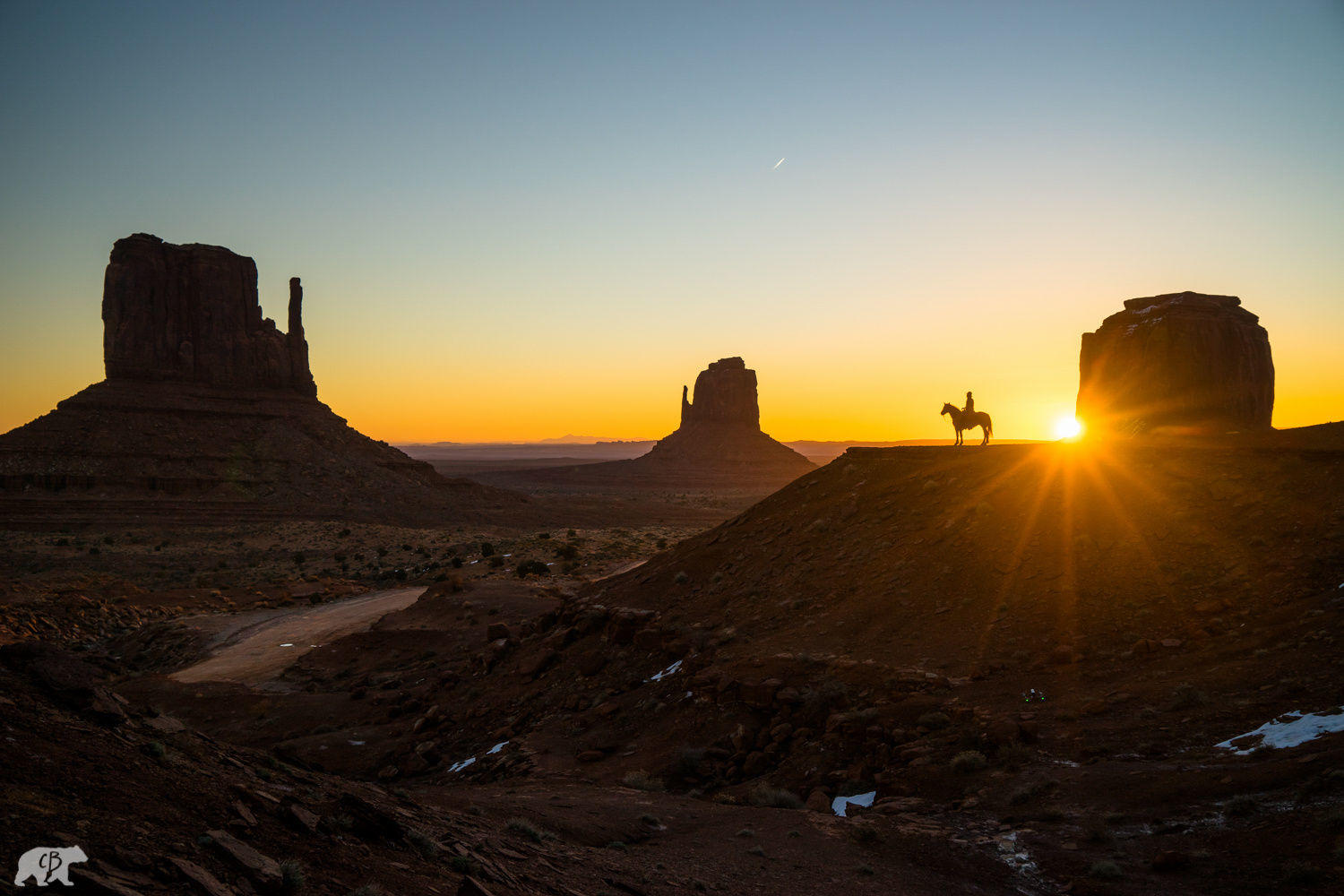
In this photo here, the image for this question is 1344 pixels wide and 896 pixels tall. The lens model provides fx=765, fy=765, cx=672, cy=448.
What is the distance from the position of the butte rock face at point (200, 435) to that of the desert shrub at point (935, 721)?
A: 2681 inches

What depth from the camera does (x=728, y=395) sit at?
157875mm

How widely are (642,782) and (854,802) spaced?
12.3 ft

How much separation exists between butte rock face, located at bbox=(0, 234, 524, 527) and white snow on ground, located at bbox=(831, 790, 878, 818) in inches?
2674

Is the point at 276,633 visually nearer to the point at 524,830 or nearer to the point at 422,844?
the point at 524,830

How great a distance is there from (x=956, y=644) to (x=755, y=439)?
141956 mm

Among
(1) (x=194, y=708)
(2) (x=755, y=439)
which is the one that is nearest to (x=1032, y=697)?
(1) (x=194, y=708)

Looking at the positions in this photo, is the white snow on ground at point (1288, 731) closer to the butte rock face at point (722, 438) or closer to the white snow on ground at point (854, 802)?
the white snow on ground at point (854, 802)

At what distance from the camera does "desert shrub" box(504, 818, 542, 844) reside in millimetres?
9711

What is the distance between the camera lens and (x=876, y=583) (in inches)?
Result: 679

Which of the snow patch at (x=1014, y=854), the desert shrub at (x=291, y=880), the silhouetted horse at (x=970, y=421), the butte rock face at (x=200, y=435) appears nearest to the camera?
the desert shrub at (x=291, y=880)

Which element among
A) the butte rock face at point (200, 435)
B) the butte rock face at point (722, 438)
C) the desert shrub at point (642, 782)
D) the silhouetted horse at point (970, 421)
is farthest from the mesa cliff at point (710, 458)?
the desert shrub at point (642, 782)

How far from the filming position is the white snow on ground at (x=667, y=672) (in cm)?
1719

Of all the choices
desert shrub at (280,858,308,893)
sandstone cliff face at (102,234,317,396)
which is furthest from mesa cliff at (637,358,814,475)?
desert shrub at (280,858,308,893)

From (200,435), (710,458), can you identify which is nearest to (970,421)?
(200,435)
